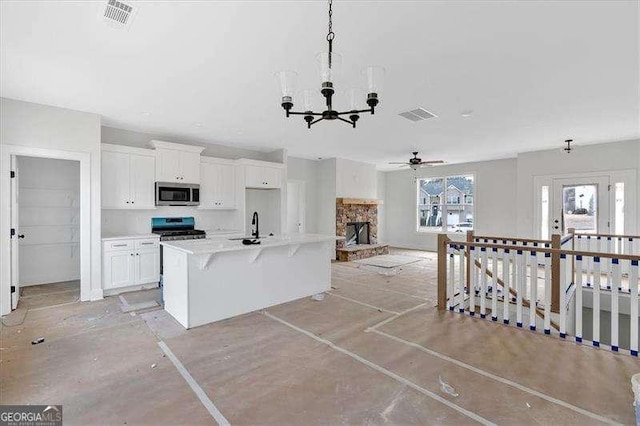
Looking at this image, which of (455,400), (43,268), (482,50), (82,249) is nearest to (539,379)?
(455,400)

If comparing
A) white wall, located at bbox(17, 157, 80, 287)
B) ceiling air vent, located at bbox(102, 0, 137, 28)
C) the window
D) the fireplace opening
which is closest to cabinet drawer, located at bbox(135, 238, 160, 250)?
white wall, located at bbox(17, 157, 80, 287)

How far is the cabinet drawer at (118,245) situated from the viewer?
4547 millimetres

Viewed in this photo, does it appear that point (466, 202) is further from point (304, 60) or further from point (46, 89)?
point (46, 89)

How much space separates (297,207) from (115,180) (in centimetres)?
439

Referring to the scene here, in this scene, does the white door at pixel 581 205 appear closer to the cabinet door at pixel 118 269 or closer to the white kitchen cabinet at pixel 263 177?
the white kitchen cabinet at pixel 263 177

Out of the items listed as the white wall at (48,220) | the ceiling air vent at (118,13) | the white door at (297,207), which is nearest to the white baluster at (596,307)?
the ceiling air vent at (118,13)

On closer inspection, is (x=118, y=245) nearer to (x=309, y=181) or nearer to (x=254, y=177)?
(x=254, y=177)

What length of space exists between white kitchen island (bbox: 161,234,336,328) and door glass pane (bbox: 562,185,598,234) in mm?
5895

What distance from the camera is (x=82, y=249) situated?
4301 mm

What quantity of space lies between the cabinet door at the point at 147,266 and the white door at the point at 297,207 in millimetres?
3714

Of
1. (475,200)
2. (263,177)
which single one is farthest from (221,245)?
(475,200)

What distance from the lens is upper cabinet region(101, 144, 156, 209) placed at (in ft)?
15.5

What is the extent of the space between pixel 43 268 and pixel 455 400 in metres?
6.49

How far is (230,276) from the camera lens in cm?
374
